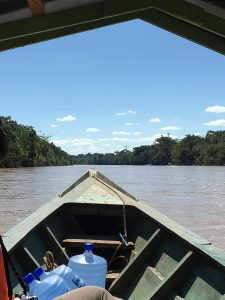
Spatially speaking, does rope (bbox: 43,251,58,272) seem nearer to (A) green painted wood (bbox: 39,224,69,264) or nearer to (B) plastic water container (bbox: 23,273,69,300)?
(A) green painted wood (bbox: 39,224,69,264)

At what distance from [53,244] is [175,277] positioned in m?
1.63

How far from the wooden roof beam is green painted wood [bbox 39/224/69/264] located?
3182 mm

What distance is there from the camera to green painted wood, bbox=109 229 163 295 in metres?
4.56

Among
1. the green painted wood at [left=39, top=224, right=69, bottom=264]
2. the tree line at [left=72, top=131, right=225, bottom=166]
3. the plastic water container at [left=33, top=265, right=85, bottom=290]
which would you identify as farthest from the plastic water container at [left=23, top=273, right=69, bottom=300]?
the tree line at [left=72, top=131, right=225, bottom=166]

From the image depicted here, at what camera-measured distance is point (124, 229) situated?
5.41 metres

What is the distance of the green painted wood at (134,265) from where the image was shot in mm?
4563

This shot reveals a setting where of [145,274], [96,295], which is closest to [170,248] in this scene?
[145,274]

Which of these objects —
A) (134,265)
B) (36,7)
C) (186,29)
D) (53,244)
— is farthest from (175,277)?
(36,7)

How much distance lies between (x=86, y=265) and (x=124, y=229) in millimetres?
1302

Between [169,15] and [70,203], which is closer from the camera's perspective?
[169,15]

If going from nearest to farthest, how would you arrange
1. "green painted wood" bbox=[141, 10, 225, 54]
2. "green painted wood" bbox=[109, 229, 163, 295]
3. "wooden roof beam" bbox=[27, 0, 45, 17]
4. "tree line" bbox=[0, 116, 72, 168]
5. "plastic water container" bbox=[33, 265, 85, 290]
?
"wooden roof beam" bbox=[27, 0, 45, 17] < "green painted wood" bbox=[141, 10, 225, 54] < "plastic water container" bbox=[33, 265, 85, 290] < "green painted wood" bbox=[109, 229, 163, 295] < "tree line" bbox=[0, 116, 72, 168]

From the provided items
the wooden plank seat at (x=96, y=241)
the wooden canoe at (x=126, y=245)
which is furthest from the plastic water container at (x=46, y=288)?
the wooden plank seat at (x=96, y=241)

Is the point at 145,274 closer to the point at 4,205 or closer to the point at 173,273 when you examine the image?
the point at 173,273

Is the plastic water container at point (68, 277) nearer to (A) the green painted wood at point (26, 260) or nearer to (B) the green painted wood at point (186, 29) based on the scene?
(A) the green painted wood at point (26, 260)
